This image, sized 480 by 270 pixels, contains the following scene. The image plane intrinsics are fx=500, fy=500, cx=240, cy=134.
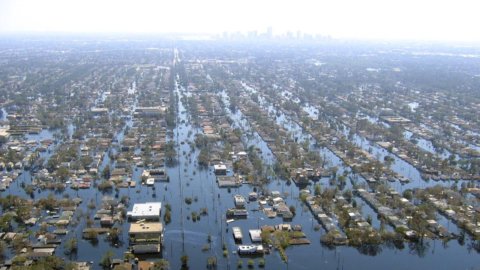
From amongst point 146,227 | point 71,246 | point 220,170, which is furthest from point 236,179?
point 71,246

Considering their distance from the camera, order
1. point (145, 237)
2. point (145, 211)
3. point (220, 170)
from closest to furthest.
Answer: point (145, 237), point (145, 211), point (220, 170)

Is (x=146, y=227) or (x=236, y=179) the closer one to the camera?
(x=146, y=227)

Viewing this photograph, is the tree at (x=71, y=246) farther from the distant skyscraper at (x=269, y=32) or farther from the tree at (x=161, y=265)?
the distant skyscraper at (x=269, y=32)

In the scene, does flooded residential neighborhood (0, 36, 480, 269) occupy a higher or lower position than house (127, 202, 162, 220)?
lower

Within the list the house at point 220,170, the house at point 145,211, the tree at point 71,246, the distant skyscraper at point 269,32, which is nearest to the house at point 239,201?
the house at point 145,211

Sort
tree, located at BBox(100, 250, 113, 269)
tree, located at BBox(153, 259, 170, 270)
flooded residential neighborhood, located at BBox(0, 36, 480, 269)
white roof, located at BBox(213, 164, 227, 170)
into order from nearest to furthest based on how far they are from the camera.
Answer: tree, located at BBox(153, 259, 170, 270) → tree, located at BBox(100, 250, 113, 269) → flooded residential neighborhood, located at BBox(0, 36, 480, 269) → white roof, located at BBox(213, 164, 227, 170)

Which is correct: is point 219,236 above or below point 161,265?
below

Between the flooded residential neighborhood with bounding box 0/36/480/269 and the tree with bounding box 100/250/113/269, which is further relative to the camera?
the flooded residential neighborhood with bounding box 0/36/480/269

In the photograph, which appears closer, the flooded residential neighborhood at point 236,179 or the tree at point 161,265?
the tree at point 161,265

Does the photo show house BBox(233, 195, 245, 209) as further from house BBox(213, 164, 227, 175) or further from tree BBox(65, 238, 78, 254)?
tree BBox(65, 238, 78, 254)

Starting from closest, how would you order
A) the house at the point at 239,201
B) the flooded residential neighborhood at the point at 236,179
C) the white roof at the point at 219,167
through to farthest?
the flooded residential neighborhood at the point at 236,179
the house at the point at 239,201
the white roof at the point at 219,167

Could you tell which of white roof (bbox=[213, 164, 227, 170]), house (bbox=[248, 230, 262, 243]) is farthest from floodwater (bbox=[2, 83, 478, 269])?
white roof (bbox=[213, 164, 227, 170])

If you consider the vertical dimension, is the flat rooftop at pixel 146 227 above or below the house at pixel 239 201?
above

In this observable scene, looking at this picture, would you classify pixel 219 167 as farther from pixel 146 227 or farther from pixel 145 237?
pixel 145 237
